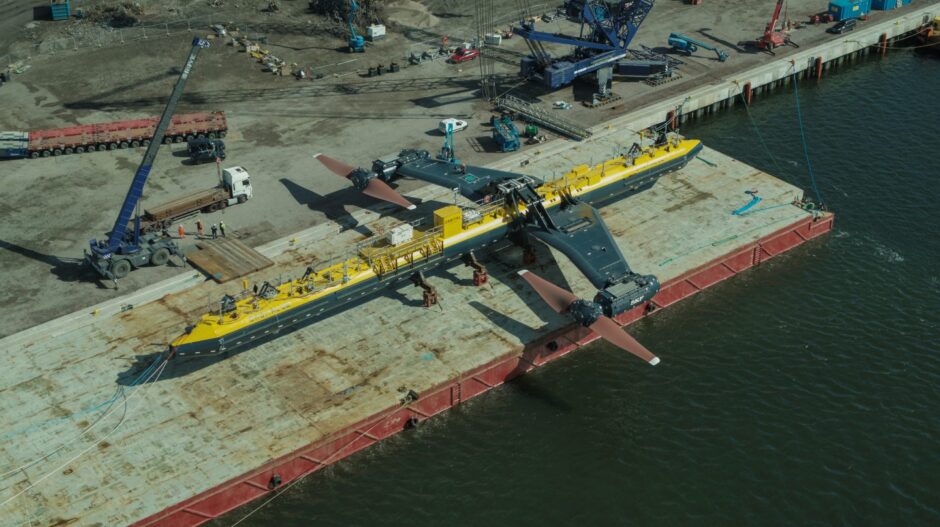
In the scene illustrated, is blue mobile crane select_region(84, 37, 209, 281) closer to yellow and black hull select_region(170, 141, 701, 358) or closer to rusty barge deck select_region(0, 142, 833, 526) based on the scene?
rusty barge deck select_region(0, 142, 833, 526)

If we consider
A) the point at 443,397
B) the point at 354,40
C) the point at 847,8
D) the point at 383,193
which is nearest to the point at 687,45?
the point at 847,8

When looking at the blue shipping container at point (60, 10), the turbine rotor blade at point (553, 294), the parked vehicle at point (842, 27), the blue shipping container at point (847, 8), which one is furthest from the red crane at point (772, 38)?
the blue shipping container at point (60, 10)

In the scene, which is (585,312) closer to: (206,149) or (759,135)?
(206,149)

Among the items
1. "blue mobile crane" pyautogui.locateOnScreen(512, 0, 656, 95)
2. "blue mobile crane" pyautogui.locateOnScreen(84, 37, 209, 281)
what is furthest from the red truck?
"blue mobile crane" pyautogui.locateOnScreen(512, 0, 656, 95)

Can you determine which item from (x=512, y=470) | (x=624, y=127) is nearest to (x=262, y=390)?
(x=512, y=470)

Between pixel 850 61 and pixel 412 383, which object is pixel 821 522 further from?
pixel 850 61
